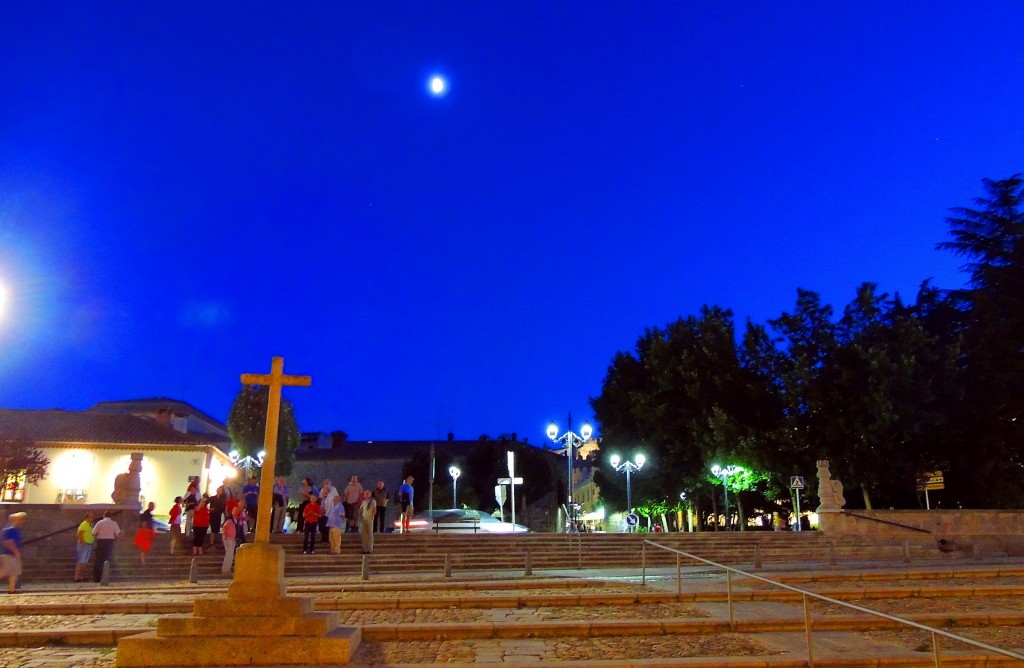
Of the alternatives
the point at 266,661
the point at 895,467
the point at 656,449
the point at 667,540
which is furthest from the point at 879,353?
the point at 266,661

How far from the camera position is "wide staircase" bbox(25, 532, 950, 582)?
56.9 ft

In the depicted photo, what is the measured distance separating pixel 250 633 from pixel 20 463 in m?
31.9

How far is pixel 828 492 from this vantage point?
23.3m

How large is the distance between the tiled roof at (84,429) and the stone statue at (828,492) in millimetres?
29214

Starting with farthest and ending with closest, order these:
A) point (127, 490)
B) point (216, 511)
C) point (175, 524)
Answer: point (127, 490), point (216, 511), point (175, 524)

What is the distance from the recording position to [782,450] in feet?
88.3

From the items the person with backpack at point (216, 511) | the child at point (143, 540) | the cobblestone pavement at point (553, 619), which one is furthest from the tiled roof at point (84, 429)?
the cobblestone pavement at point (553, 619)

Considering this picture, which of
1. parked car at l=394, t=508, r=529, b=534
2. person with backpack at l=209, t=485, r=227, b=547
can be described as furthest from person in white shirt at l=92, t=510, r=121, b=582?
parked car at l=394, t=508, r=529, b=534

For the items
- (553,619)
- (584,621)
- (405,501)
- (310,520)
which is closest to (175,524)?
(310,520)

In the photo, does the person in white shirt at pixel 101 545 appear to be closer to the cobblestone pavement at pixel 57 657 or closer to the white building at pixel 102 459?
the cobblestone pavement at pixel 57 657

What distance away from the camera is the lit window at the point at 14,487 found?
3244cm

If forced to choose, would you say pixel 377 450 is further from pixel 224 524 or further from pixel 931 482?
pixel 224 524

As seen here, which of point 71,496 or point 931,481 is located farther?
point 71,496

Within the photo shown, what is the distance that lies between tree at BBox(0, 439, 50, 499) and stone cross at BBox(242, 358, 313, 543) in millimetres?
29239
